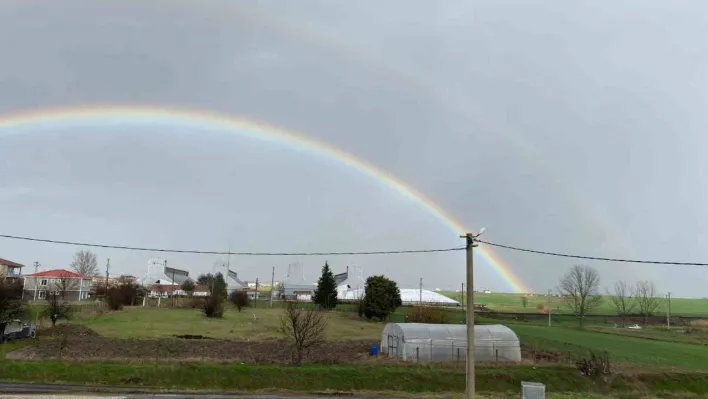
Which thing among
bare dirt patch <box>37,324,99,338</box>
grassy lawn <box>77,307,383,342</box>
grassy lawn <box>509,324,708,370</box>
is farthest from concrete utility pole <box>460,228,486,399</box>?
bare dirt patch <box>37,324,99,338</box>

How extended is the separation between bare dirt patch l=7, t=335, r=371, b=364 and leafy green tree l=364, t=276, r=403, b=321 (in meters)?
33.4

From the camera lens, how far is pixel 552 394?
32.8 metres

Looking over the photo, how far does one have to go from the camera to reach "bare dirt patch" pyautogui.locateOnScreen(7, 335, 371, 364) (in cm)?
3759

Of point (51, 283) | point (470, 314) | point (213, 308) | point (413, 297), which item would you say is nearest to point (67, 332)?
point (213, 308)

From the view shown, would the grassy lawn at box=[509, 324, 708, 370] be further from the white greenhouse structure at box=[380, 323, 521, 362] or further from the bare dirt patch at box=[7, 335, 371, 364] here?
the bare dirt patch at box=[7, 335, 371, 364]

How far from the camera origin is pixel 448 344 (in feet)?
133

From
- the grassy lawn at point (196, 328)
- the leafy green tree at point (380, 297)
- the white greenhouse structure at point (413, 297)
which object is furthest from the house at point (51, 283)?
the leafy green tree at point (380, 297)

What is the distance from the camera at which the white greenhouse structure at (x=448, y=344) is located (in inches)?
1582

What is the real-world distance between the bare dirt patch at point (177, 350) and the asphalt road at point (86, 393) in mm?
5958

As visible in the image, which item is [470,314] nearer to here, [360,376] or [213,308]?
[360,376]

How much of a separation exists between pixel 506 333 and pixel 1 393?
35030 millimetres

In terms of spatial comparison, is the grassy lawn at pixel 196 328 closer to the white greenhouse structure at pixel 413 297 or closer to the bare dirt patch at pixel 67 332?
the bare dirt patch at pixel 67 332

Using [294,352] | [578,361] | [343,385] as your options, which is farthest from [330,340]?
[578,361]

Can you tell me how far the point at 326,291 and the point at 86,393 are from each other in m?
81.4
